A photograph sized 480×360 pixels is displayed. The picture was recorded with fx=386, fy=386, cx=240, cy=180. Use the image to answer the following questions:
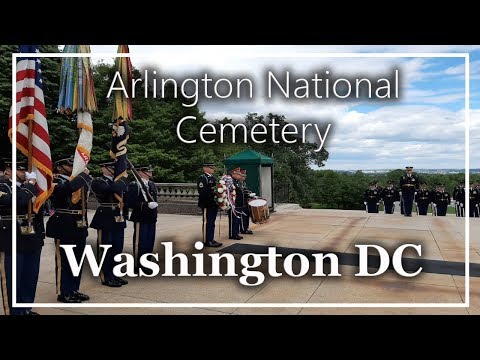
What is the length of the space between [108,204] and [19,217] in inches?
47.2

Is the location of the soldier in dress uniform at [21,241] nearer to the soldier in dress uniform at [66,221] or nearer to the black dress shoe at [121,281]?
the soldier in dress uniform at [66,221]

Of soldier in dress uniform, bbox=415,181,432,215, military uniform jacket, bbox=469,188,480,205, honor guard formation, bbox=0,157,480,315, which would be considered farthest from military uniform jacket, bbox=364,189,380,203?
honor guard formation, bbox=0,157,480,315

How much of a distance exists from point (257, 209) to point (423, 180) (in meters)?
7.43

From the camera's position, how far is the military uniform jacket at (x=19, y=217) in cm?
379

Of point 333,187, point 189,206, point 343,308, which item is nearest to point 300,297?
point 343,308

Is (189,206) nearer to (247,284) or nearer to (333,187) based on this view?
(333,187)

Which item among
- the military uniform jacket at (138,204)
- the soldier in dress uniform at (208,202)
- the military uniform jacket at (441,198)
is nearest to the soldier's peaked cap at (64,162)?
the military uniform jacket at (138,204)

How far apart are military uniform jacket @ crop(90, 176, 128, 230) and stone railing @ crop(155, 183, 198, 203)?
707 centimetres

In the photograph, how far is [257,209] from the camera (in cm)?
755

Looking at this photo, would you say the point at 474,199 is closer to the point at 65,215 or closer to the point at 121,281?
the point at 121,281

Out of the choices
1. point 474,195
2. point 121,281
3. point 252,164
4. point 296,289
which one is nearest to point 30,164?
point 121,281

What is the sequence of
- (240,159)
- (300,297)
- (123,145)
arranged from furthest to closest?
1. (240,159)
2. (123,145)
3. (300,297)

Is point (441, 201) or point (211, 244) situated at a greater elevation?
point (441, 201)

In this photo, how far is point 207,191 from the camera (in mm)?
7191
